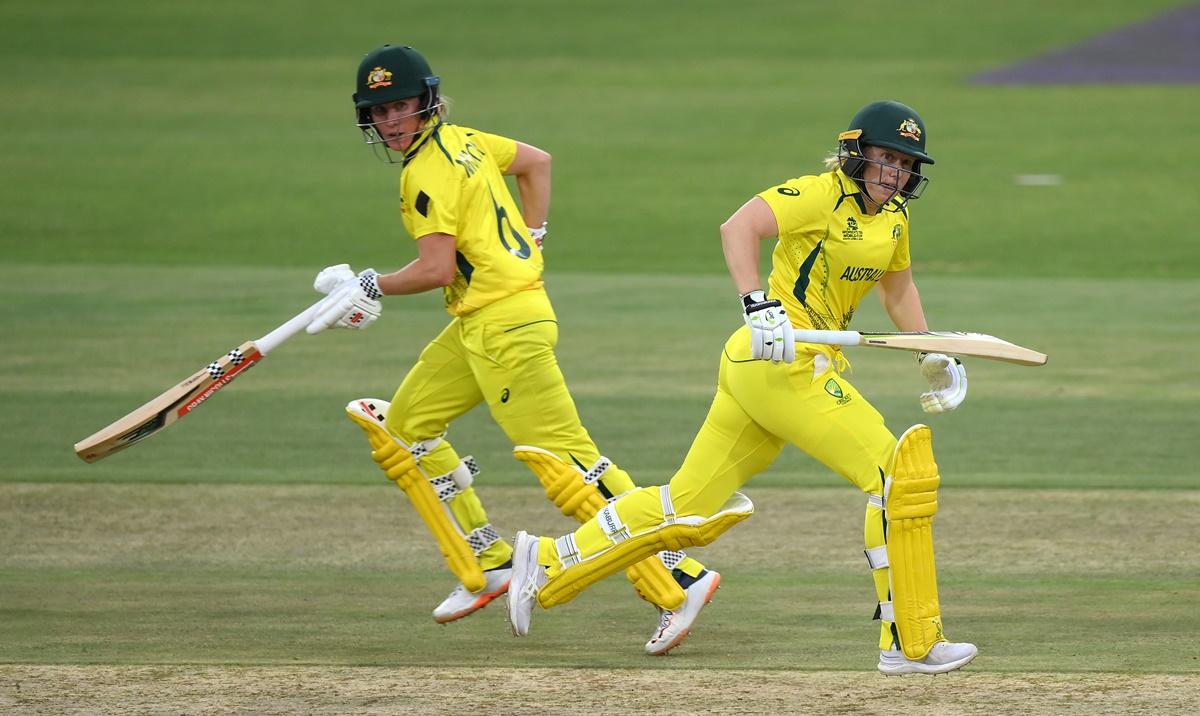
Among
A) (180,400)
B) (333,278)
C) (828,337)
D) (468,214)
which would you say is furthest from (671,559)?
(180,400)

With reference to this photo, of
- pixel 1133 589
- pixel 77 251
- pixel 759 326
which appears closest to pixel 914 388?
pixel 1133 589

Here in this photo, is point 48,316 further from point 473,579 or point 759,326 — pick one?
point 759,326

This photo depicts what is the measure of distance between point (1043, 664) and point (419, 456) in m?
2.36

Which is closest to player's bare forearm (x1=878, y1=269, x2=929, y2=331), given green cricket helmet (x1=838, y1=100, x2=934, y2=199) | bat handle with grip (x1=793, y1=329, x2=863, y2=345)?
green cricket helmet (x1=838, y1=100, x2=934, y2=199)

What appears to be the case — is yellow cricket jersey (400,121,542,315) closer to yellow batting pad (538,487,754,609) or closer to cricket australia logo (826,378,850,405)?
yellow batting pad (538,487,754,609)

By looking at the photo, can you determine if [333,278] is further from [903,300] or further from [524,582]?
[903,300]

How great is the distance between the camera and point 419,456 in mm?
6305

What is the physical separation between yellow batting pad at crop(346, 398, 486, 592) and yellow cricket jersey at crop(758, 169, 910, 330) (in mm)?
1616

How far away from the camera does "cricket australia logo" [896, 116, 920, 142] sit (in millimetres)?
5316

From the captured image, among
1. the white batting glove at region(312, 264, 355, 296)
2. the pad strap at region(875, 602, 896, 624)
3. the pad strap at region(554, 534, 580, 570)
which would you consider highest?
the white batting glove at region(312, 264, 355, 296)

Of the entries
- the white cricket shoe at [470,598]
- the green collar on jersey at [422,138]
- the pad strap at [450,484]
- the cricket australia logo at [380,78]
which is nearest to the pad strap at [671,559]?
the white cricket shoe at [470,598]

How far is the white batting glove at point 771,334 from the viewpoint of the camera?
16.6ft

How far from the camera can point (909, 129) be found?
534 cm

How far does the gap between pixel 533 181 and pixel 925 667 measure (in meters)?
2.46
